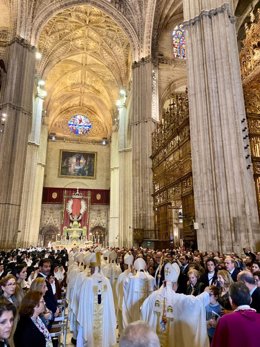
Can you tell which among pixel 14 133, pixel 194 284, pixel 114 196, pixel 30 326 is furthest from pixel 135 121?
pixel 30 326

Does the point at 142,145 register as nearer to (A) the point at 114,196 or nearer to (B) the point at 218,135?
(B) the point at 218,135

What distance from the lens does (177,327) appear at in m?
3.11

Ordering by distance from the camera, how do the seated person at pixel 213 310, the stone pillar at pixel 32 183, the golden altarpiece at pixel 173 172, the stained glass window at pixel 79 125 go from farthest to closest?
the stained glass window at pixel 79 125, the stone pillar at pixel 32 183, the golden altarpiece at pixel 173 172, the seated person at pixel 213 310

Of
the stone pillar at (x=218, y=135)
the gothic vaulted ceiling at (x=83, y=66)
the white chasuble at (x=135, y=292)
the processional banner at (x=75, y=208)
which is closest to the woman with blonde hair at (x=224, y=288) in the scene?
the white chasuble at (x=135, y=292)

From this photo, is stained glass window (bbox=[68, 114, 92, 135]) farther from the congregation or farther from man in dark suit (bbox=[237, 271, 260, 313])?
man in dark suit (bbox=[237, 271, 260, 313])

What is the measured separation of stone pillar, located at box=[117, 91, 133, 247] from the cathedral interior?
4.5 inches

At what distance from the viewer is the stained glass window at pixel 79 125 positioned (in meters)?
39.2

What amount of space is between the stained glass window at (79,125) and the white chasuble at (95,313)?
36497 millimetres

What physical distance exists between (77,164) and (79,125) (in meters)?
6.12

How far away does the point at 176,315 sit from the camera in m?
3.04

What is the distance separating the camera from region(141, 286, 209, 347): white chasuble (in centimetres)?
293

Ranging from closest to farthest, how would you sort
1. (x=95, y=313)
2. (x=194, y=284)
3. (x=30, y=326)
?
(x=30, y=326) < (x=194, y=284) < (x=95, y=313)

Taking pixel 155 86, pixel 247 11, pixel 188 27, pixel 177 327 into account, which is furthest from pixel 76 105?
pixel 177 327

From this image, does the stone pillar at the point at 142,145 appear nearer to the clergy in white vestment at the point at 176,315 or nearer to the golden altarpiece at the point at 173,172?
the golden altarpiece at the point at 173,172
